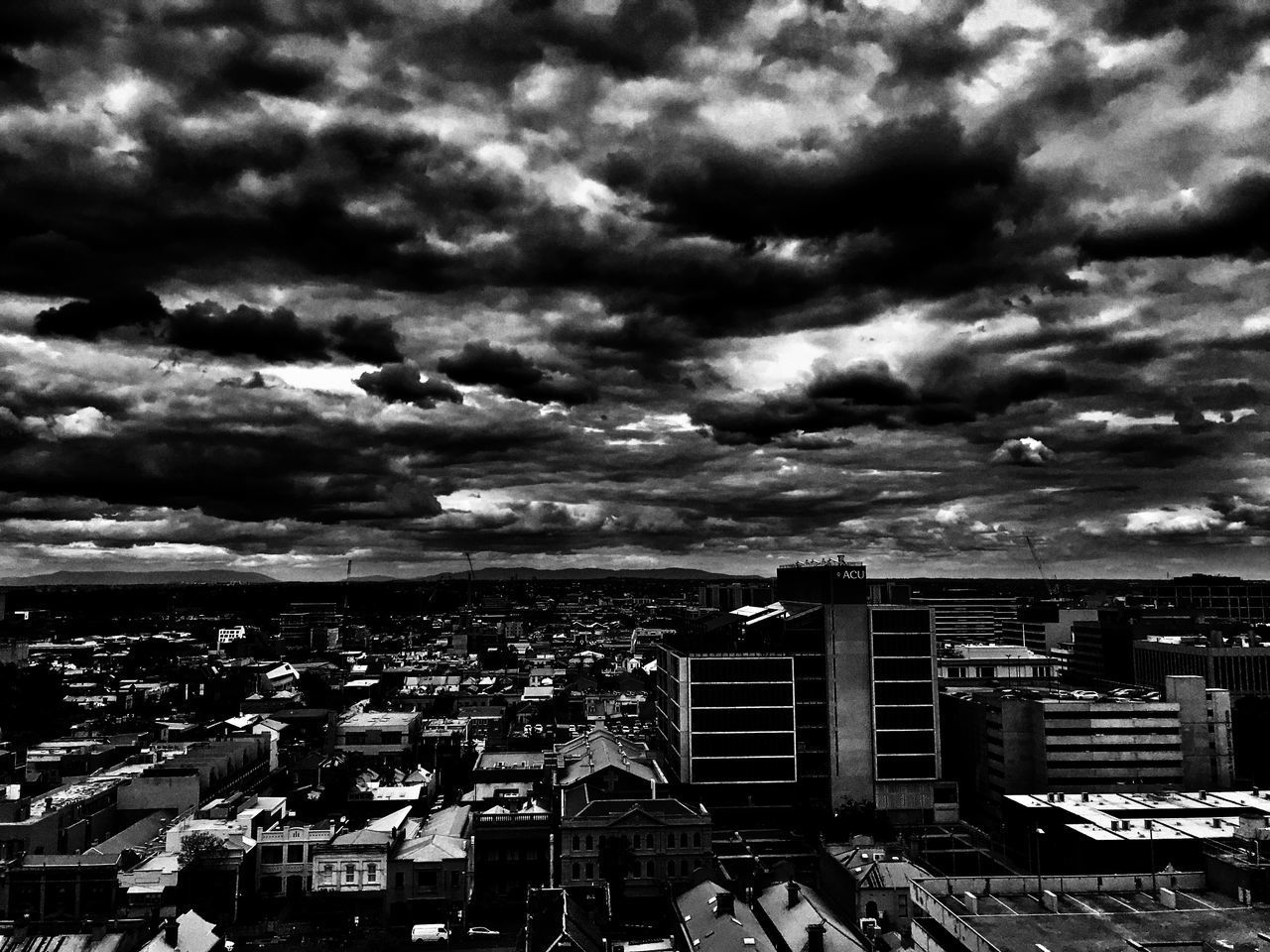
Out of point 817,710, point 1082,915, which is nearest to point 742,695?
point 817,710

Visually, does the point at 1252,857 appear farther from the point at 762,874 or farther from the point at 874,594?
the point at 874,594

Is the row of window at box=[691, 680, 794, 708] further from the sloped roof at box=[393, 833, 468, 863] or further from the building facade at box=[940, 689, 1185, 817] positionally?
the sloped roof at box=[393, 833, 468, 863]

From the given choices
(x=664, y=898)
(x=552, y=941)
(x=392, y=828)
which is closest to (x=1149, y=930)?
(x=552, y=941)

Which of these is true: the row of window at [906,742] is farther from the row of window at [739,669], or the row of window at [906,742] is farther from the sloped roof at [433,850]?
the sloped roof at [433,850]

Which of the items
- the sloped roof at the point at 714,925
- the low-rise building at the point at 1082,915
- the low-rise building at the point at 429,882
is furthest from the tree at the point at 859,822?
A: the low-rise building at the point at 1082,915

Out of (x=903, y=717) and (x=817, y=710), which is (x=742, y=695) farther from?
(x=903, y=717)

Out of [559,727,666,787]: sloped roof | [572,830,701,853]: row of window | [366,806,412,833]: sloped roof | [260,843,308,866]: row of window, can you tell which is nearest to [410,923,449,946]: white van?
[366,806,412,833]: sloped roof
